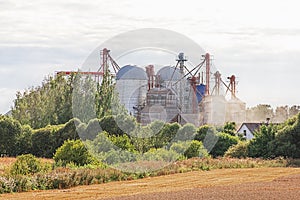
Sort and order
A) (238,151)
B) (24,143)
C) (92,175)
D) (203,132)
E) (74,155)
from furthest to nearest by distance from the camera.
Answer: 1. (24,143)
2. (203,132)
3. (238,151)
4. (74,155)
5. (92,175)

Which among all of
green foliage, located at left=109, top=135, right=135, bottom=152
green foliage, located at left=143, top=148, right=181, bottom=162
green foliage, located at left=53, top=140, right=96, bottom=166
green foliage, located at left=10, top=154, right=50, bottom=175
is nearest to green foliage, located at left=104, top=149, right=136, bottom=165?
green foliage, located at left=109, top=135, right=135, bottom=152

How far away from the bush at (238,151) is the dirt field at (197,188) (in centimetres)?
912

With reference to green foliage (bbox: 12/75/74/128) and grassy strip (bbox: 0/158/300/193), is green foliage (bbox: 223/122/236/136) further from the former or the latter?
green foliage (bbox: 12/75/74/128)

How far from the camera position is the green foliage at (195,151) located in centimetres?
3488

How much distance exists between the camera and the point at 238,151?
121 ft

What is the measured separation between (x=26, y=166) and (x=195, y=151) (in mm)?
12450

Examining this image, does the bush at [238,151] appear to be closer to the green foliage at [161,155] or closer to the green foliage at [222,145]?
the green foliage at [222,145]

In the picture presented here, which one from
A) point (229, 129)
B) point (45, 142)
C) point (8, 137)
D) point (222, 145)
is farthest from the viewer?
point (229, 129)

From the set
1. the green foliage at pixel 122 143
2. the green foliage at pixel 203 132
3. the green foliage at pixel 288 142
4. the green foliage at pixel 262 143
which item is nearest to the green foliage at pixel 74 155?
the green foliage at pixel 122 143

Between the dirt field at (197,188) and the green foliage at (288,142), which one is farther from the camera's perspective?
the green foliage at (288,142)

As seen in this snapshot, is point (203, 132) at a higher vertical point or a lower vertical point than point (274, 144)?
higher

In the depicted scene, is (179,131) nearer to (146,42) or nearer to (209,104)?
(146,42)

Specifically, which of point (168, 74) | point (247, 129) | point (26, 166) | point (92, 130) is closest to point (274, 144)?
point (92, 130)

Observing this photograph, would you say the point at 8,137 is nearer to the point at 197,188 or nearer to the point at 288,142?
the point at 288,142
